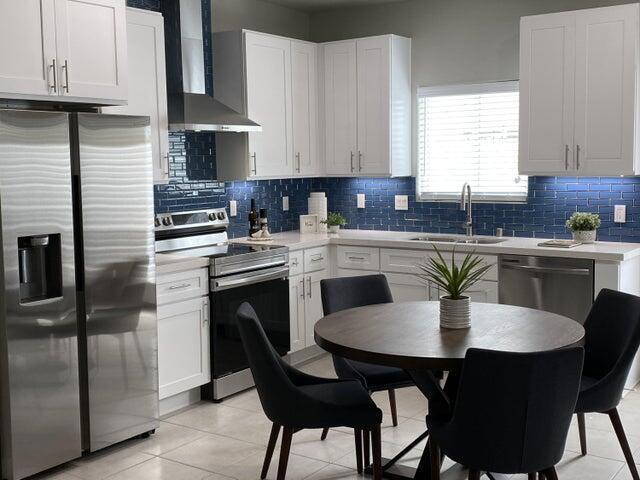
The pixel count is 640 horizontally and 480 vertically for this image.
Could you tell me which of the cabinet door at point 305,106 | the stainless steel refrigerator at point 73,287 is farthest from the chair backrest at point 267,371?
the cabinet door at point 305,106

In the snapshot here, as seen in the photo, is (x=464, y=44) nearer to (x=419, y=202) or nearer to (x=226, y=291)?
(x=419, y=202)

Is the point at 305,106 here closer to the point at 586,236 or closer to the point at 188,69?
the point at 188,69

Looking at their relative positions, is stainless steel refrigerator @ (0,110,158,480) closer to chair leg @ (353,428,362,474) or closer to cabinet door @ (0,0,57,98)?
cabinet door @ (0,0,57,98)

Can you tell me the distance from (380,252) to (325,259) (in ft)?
1.46

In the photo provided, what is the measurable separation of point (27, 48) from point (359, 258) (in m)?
2.89

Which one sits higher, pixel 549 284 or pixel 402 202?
pixel 402 202

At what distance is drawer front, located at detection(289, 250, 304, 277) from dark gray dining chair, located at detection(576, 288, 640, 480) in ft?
7.37

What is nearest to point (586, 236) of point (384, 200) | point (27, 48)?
point (384, 200)

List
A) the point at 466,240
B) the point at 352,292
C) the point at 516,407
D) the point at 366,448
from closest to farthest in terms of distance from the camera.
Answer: the point at 516,407 < the point at 366,448 < the point at 352,292 < the point at 466,240

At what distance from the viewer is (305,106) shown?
20.2 ft

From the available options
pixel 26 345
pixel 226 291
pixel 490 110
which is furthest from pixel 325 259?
pixel 26 345

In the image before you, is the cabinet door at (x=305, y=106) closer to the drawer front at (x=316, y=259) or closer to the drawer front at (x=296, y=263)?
the drawer front at (x=316, y=259)

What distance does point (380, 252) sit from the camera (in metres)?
5.72

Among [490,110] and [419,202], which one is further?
[419,202]
